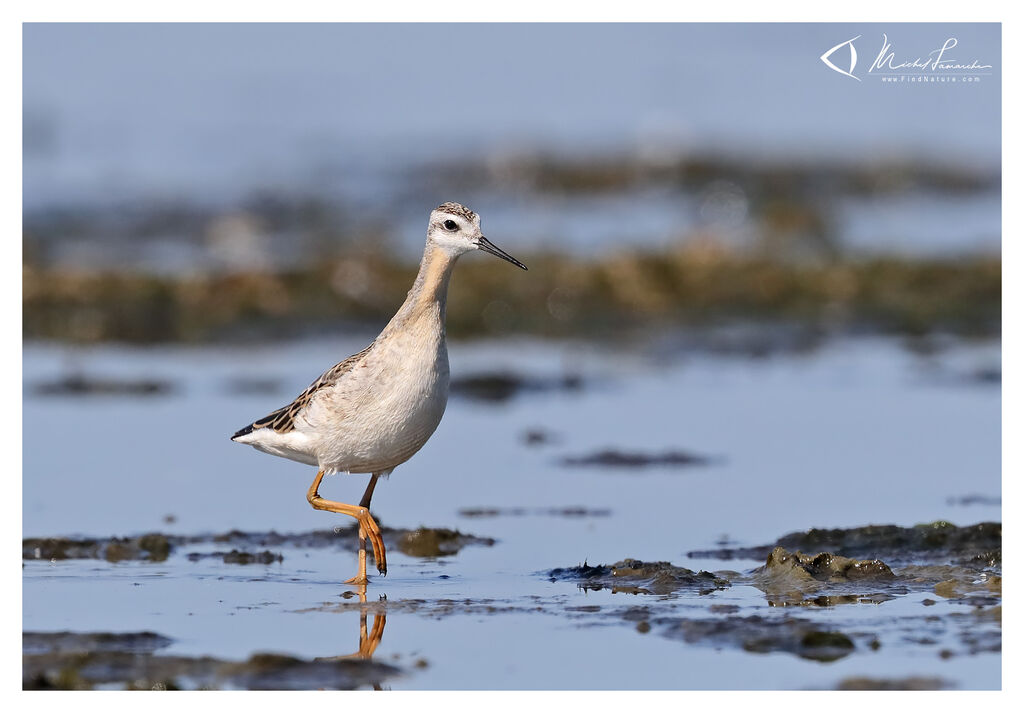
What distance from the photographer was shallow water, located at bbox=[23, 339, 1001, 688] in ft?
22.0

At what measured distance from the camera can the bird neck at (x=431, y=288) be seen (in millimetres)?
8109

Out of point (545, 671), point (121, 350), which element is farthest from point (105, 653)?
point (121, 350)

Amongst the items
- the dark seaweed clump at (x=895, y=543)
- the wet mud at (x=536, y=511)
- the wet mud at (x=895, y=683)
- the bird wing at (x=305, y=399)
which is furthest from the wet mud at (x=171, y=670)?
the wet mud at (x=536, y=511)

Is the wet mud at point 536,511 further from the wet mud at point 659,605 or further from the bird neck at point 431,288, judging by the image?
the bird neck at point 431,288

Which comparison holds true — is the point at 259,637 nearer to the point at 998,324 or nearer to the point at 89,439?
the point at 89,439

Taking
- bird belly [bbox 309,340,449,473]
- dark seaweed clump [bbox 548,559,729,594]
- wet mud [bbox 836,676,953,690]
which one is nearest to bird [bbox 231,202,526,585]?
bird belly [bbox 309,340,449,473]

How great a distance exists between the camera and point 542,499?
32.9ft

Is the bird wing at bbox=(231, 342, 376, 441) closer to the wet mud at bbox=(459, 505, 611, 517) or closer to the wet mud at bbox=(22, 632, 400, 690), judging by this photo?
the wet mud at bbox=(459, 505, 611, 517)

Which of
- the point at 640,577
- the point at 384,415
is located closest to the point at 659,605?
the point at 640,577

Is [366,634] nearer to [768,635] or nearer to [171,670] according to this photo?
[171,670]

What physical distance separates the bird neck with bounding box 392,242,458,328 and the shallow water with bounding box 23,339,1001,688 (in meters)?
1.44

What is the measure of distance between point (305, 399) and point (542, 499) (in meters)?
2.21

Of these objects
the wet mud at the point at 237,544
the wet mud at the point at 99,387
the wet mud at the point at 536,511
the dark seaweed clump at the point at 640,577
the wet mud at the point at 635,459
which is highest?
the wet mud at the point at 99,387

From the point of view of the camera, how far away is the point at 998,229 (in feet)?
78.5
